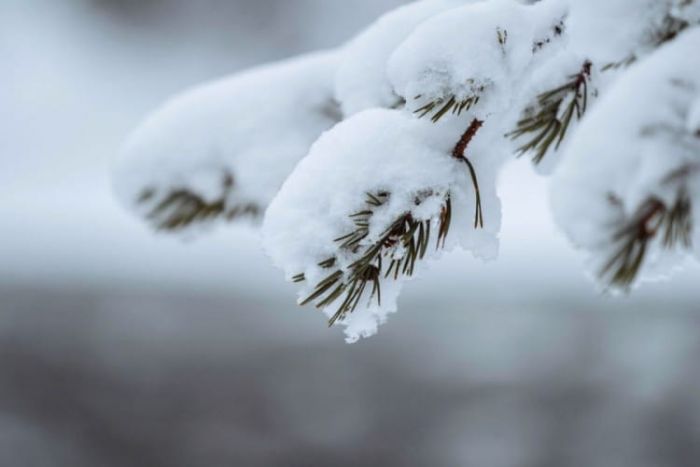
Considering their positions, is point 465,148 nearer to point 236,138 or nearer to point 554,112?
point 554,112

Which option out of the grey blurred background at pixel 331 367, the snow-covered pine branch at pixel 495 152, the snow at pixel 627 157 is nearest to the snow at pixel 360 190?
the snow-covered pine branch at pixel 495 152

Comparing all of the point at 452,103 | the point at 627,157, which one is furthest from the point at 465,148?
the point at 627,157

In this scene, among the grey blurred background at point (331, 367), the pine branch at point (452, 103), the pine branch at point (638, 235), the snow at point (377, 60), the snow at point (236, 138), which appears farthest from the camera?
the grey blurred background at point (331, 367)

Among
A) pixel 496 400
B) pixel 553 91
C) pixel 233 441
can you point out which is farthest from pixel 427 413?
pixel 553 91

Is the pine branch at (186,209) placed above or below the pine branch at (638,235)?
above

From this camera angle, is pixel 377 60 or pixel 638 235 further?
pixel 377 60

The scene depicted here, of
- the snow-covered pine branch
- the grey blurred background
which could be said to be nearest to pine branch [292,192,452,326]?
the snow-covered pine branch

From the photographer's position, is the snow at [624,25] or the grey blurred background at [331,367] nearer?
the snow at [624,25]

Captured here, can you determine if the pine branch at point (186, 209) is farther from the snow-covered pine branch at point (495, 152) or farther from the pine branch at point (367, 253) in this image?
the pine branch at point (367, 253)
